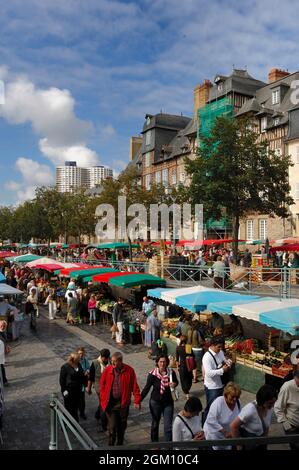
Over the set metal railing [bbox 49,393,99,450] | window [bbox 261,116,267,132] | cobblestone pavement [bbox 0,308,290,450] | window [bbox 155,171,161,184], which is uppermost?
window [bbox 261,116,267,132]

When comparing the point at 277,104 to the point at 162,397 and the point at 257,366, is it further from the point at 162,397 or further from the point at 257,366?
the point at 162,397

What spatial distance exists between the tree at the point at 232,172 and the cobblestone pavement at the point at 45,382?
9122mm

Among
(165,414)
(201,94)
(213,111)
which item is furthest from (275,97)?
(165,414)

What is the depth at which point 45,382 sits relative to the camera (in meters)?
9.56

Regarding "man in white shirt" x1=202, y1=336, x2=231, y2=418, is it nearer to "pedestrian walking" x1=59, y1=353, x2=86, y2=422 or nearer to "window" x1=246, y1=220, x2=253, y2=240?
"pedestrian walking" x1=59, y1=353, x2=86, y2=422

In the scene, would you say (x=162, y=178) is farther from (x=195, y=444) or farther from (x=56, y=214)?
(x=195, y=444)

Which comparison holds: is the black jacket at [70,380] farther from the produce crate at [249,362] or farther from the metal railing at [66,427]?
the produce crate at [249,362]

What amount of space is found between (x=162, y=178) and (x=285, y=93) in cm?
1926

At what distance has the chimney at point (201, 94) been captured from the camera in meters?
47.4

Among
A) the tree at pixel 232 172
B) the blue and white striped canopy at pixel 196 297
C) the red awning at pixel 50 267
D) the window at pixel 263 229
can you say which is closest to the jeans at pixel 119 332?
Result: the blue and white striped canopy at pixel 196 297

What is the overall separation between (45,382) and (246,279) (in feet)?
29.7

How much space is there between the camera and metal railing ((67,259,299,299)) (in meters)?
14.4

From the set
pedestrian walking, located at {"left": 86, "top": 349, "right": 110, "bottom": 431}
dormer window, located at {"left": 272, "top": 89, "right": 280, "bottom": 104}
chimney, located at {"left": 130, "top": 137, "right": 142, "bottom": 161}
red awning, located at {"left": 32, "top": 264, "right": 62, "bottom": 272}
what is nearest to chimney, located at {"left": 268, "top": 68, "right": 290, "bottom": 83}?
dormer window, located at {"left": 272, "top": 89, "right": 280, "bottom": 104}

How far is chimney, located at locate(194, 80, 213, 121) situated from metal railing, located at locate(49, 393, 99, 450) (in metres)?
46.2
